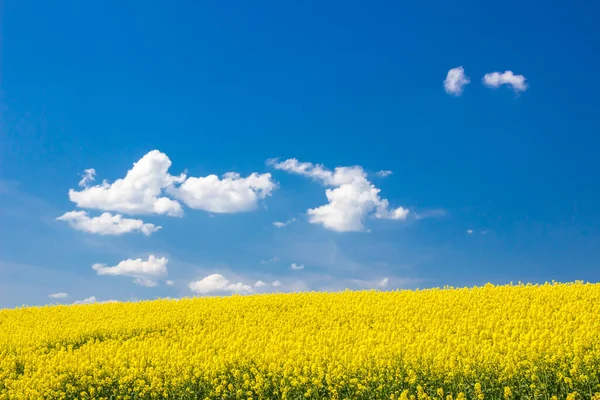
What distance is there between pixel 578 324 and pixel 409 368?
6255 mm

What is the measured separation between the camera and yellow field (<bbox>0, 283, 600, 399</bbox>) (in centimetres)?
991

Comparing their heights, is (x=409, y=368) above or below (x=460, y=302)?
below

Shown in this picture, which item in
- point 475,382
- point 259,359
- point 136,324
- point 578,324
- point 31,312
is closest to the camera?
point 475,382

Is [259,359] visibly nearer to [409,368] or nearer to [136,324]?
[409,368]

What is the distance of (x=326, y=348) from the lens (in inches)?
473

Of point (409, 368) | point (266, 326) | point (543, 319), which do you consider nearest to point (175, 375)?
point (409, 368)

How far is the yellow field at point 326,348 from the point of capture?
32.5 ft

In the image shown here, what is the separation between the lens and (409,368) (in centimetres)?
1023

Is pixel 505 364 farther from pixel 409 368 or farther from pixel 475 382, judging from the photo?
pixel 409 368

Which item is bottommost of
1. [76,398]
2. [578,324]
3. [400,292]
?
[76,398]

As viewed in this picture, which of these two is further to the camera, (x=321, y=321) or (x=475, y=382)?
(x=321, y=321)

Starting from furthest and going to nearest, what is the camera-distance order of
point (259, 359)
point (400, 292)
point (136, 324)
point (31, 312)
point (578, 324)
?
point (31, 312) → point (400, 292) → point (136, 324) → point (578, 324) → point (259, 359)

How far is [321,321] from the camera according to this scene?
17.2m

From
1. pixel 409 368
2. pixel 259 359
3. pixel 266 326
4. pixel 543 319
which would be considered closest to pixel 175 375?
pixel 259 359
